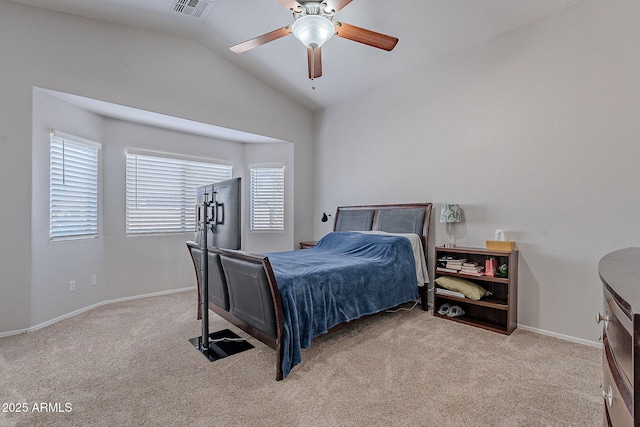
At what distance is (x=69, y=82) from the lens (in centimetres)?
331

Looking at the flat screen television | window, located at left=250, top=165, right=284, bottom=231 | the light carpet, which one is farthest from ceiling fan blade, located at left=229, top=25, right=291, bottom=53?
the light carpet

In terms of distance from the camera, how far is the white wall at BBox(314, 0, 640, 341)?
8.82 ft

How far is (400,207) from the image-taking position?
423 cm

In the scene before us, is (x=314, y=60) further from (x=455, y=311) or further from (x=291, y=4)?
(x=455, y=311)

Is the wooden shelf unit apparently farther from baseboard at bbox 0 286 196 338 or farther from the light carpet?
baseboard at bbox 0 286 196 338

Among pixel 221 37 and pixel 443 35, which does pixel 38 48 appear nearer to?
pixel 221 37

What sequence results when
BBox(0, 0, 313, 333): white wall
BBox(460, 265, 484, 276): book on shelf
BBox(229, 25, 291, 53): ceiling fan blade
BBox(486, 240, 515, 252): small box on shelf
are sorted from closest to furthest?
BBox(229, 25, 291, 53): ceiling fan blade < BBox(0, 0, 313, 333): white wall < BBox(486, 240, 515, 252): small box on shelf < BBox(460, 265, 484, 276): book on shelf

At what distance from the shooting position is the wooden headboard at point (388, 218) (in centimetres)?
394

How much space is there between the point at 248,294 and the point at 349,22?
10.2 ft

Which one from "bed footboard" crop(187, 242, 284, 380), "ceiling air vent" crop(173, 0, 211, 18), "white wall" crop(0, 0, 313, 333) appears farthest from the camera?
"ceiling air vent" crop(173, 0, 211, 18)

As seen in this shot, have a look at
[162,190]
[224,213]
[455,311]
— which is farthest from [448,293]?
[162,190]

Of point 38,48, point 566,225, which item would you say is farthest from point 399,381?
point 38,48

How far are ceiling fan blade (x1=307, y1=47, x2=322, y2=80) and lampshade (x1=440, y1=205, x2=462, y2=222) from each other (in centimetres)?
209

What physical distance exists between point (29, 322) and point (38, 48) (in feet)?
9.28
